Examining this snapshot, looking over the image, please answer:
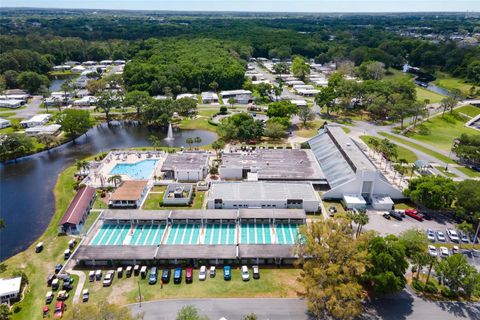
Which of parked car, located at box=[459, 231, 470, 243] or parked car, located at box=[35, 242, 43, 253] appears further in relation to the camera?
parked car, located at box=[459, 231, 470, 243]

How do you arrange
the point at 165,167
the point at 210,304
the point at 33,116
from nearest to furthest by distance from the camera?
the point at 210,304, the point at 165,167, the point at 33,116

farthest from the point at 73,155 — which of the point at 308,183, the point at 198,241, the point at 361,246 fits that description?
the point at 361,246

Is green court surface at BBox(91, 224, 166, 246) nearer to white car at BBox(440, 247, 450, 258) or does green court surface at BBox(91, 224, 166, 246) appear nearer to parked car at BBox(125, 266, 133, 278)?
parked car at BBox(125, 266, 133, 278)

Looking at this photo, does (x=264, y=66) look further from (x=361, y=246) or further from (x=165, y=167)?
(x=361, y=246)

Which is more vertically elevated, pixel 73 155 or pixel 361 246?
pixel 361 246

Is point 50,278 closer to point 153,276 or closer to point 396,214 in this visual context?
point 153,276

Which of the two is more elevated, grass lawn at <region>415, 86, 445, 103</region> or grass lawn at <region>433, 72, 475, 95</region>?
grass lawn at <region>433, 72, 475, 95</region>

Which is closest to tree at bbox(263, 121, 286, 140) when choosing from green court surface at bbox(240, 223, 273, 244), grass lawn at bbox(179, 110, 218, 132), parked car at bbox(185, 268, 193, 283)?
grass lawn at bbox(179, 110, 218, 132)

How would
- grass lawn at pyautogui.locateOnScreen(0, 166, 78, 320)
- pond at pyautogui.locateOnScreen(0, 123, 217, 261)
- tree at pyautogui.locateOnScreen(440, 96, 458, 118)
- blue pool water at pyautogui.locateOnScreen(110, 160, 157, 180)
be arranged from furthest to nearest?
tree at pyautogui.locateOnScreen(440, 96, 458, 118) → blue pool water at pyautogui.locateOnScreen(110, 160, 157, 180) → pond at pyautogui.locateOnScreen(0, 123, 217, 261) → grass lawn at pyautogui.locateOnScreen(0, 166, 78, 320)

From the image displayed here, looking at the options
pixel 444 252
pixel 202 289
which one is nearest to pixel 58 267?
pixel 202 289
